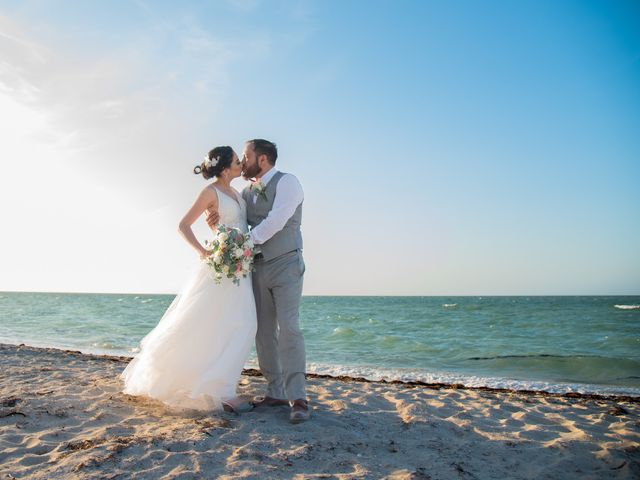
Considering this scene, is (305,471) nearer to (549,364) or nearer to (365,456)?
(365,456)

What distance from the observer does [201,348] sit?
4305mm

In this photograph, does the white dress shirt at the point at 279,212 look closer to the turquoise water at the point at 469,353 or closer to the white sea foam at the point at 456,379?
the white sea foam at the point at 456,379

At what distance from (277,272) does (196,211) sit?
1.01 metres

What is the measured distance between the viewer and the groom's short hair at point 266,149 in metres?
4.55

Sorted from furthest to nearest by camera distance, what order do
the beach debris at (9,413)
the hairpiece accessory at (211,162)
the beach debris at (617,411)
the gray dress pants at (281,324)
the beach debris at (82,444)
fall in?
1. the beach debris at (617,411)
2. the hairpiece accessory at (211,162)
3. the gray dress pants at (281,324)
4. the beach debris at (9,413)
5. the beach debris at (82,444)

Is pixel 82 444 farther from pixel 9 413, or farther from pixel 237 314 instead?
pixel 237 314

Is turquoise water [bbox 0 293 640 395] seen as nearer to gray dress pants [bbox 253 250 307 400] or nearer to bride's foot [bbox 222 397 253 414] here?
gray dress pants [bbox 253 250 307 400]

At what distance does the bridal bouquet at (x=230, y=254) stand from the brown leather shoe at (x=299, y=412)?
122 cm

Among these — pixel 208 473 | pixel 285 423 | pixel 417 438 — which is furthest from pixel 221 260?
pixel 417 438

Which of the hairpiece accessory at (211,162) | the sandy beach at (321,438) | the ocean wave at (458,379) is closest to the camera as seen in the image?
the sandy beach at (321,438)

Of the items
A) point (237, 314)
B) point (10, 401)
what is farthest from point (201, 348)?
point (10, 401)

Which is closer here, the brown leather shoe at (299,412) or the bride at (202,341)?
the brown leather shoe at (299,412)

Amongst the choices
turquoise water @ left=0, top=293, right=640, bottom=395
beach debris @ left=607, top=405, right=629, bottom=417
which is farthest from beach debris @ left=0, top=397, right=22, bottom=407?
beach debris @ left=607, top=405, right=629, bottom=417

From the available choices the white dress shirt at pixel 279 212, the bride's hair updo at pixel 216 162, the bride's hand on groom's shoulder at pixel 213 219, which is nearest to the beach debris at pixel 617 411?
the white dress shirt at pixel 279 212
